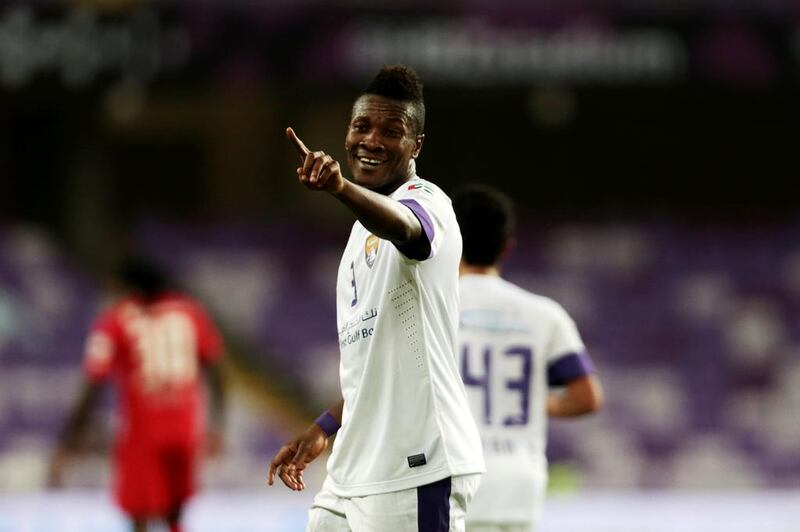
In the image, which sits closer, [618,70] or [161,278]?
[161,278]

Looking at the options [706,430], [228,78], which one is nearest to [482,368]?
[228,78]

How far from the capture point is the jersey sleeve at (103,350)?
8148mm

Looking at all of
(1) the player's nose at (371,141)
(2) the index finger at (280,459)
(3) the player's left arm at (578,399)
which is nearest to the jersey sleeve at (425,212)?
(1) the player's nose at (371,141)

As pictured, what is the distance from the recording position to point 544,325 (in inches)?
204

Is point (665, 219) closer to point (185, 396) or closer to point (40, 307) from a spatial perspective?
point (40, 307)

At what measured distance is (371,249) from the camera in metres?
3.67

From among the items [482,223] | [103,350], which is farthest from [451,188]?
[482,223]

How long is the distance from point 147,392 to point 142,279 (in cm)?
66

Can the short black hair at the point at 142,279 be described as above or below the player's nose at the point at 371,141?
above

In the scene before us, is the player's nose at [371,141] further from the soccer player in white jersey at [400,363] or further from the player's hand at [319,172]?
the player's hand at [319,172]

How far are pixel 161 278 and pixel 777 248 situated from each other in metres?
9.18

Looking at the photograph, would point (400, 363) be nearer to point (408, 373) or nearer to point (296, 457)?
point (408, 373)

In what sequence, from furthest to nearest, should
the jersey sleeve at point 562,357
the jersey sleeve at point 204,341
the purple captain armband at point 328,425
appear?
1. the jersey sleeve at point 204,341
2. the jersey sleeve at point 562,357
3. the purple captain armband at point 328,425

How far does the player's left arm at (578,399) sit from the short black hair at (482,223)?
555 mm
